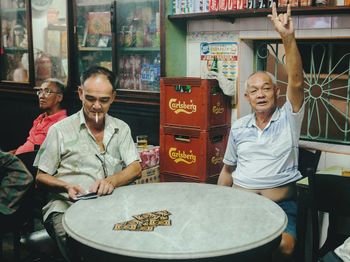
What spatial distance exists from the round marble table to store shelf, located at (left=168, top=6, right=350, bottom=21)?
138 centimetres

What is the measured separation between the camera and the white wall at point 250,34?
3.18 m

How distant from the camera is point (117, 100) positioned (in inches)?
175

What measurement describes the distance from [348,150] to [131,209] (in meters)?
1.74

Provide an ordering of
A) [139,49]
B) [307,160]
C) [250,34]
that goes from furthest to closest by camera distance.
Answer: [139,49] → [250,34] → [307,160]

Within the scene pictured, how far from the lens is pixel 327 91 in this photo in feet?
11.1

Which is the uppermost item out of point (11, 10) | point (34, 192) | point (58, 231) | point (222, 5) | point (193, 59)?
point (11, 10)

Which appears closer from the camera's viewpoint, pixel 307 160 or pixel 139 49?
pixel 307 160

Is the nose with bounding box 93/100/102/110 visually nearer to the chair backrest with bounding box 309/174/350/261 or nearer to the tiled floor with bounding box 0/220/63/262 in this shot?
the tiled floor with bounding box 0/220/63/262

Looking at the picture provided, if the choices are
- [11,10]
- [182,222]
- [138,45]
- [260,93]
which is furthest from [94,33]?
[182,222]

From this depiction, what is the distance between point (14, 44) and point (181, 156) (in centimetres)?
313

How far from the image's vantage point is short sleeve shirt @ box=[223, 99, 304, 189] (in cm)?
284

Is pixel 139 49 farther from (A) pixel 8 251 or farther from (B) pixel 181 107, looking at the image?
(A) pixel 8 251

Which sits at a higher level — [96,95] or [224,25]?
[224,25]

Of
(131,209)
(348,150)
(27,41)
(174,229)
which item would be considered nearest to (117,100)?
(27,41)
